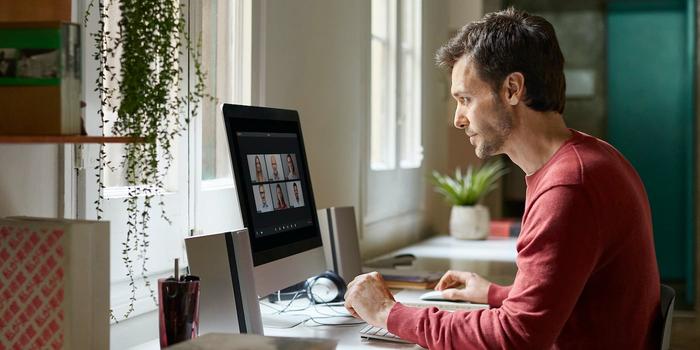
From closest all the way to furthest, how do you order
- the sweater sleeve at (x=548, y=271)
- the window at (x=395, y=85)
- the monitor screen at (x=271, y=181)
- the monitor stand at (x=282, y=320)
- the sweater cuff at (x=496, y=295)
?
the sweater sleeve at (x=548, y=271) < the monitor screen at (x=271, y=181) < the monitor stand at (x=282, y=320) < the sweater cuff at (x=496, y=295) < the window at (x=395, y=85)

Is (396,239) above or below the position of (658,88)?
below

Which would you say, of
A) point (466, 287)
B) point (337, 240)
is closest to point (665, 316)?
point (466, 287)

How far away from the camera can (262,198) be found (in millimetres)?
2191

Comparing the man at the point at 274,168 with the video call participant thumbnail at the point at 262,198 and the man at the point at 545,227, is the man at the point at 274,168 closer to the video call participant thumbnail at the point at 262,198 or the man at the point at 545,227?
the video call participant thumbnail at the point at 262,198

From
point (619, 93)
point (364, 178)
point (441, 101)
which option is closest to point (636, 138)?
point (619, 93)

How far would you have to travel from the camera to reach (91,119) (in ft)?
6.24

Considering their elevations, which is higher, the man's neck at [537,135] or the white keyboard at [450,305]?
the man's neck at [537,135]

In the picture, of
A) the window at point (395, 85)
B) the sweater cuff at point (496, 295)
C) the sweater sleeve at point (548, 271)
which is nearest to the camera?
the sweater sleeve at point (548, 271)

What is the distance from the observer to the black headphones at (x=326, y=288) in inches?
97.0

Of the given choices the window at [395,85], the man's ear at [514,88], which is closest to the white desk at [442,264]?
the window at [395,85]

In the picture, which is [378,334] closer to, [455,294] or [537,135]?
[455,294]

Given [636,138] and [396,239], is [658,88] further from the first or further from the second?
[396,239]

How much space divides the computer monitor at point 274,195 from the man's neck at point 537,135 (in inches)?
24.5

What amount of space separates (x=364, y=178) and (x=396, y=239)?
0.72 metres
